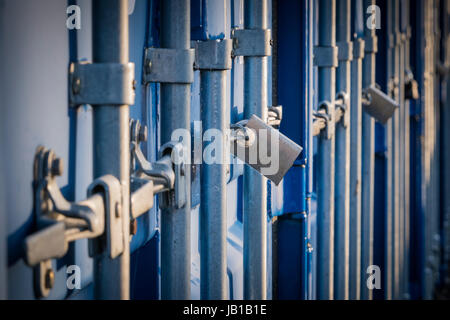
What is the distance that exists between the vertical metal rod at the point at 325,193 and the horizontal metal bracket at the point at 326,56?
26mm

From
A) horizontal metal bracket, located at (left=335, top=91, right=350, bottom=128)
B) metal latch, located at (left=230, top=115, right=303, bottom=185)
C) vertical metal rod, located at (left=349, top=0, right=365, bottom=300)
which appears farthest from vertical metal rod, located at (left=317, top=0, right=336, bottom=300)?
metal latch, located at (left=230, top=115, right=303, bottom=185)

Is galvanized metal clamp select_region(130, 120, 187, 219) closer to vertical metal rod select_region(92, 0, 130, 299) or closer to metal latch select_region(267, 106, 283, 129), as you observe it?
vertical metal rod select_region(92, 0, 130, 299)

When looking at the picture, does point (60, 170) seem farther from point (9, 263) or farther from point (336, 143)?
point (336, 143)

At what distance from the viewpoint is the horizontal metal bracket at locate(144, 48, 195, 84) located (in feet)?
3.74

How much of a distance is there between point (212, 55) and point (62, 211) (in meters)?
0.58

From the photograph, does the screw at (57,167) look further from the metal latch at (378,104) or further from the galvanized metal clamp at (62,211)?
the metal latch at (378,104)

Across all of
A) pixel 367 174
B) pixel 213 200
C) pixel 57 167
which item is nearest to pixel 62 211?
pixel 57 167

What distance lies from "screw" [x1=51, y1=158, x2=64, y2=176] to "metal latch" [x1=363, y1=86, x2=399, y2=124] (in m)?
2.17

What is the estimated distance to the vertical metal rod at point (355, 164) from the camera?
267cm

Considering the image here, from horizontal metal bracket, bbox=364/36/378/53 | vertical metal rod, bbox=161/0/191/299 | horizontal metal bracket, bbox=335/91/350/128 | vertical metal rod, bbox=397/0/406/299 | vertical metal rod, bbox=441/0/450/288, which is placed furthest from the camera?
vertical metal rod, bbox=441/0/450/288

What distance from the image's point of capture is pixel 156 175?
3.67ft

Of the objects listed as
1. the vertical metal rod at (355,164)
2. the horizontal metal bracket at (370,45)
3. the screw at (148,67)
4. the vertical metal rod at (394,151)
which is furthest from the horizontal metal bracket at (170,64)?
the vertical metal rod at (394,151)

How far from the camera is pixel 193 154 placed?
1.39 meters

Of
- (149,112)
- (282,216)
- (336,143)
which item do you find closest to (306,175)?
(282,216)
